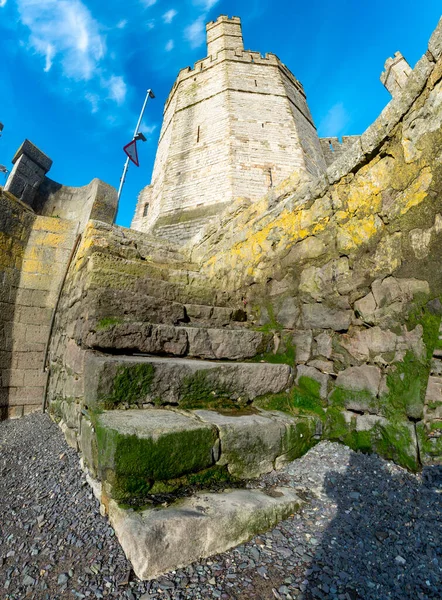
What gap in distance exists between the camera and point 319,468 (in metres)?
1.77

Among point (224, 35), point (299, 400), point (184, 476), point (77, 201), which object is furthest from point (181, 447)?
point (224, 35)

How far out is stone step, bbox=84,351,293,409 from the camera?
1.78 m

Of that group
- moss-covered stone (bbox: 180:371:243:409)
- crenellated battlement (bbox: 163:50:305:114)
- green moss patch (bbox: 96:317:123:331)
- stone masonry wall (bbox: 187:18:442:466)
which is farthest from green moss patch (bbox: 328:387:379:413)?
crenellated battlement (bbox: 163:50:305:114)

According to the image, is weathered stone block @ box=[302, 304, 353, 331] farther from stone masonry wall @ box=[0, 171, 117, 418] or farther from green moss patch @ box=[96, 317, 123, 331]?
stone masonry wall @ box=[0, 171, 117, 418]

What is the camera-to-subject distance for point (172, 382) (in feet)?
6.43

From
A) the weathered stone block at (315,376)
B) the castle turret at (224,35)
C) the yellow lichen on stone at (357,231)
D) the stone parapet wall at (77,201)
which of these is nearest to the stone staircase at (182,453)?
the weathered stone block at (315,376)

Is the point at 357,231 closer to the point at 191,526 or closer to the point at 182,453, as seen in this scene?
the point at 182,453

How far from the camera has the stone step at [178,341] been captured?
7.12 ft

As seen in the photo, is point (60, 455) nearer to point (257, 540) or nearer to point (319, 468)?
point (257, 540)

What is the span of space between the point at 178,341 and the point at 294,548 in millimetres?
1543

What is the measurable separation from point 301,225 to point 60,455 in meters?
2.86

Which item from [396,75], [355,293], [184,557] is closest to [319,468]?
[184,557]

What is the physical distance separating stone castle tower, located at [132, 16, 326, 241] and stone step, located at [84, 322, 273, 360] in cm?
912

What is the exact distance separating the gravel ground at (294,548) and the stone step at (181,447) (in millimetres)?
154
